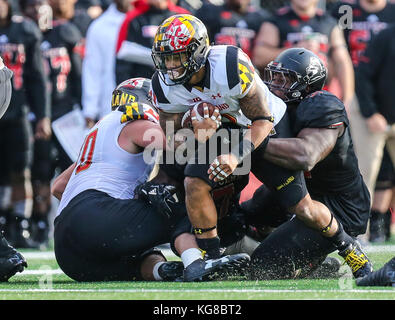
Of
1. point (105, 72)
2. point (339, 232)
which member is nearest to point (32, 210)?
point (105, 72)

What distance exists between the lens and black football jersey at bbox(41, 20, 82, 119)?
1005 centimetres

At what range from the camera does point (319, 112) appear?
5.86 m

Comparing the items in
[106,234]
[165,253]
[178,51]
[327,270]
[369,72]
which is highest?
[178,51]

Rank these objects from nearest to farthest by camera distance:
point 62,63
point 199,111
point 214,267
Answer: point 214,267
point 199,111
point 62,63

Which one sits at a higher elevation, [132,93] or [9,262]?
[132,93]

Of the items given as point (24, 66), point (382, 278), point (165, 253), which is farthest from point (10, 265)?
point (24, 66)

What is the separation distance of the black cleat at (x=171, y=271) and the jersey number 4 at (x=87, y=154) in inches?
30.8

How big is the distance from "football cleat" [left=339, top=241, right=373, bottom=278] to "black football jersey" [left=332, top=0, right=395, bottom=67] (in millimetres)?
3710

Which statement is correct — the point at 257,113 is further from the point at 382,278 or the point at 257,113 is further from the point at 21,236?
the point at 21,236

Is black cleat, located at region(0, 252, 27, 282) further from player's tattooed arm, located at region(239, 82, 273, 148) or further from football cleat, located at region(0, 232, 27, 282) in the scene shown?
player's tattooed arm, located at region(239, 82, 273, 148)

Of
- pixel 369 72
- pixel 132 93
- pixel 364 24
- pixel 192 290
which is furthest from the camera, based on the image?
pixel 364 24

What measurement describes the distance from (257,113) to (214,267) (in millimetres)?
916

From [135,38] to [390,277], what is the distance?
15.1ft

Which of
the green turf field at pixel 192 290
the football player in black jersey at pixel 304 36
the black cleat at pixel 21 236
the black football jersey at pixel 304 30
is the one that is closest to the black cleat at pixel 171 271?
the green turf field at pixel 192 290
